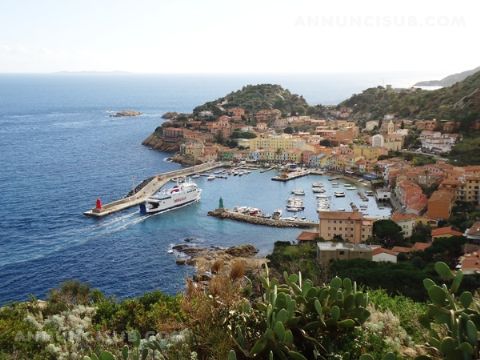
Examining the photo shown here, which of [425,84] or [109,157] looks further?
[425,84]

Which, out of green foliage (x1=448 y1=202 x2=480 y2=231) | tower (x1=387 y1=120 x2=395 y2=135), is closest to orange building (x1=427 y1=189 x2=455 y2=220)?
green foliage (x1=448 y1=202 x2=480 y2=231)

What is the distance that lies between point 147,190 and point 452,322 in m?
23.6

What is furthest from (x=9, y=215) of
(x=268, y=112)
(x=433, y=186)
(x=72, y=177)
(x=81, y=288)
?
(x=268, y=112)

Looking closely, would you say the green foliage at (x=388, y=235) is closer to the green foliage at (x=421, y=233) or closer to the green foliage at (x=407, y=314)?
the green foliage at (x=421, y=233)

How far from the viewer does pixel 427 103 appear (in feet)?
140

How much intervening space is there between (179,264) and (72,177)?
577 inches

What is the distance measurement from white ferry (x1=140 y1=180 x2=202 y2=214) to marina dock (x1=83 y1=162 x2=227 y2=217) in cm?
89

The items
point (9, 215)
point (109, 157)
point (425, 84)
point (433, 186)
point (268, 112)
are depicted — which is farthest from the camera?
point (425, 84)

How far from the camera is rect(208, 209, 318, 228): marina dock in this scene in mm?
20891

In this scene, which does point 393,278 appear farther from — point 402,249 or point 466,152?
point 466,152

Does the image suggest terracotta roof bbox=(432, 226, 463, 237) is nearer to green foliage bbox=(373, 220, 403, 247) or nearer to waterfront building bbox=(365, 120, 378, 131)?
green foliage bbox=(373, 220, 403, 247)

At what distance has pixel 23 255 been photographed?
16844 millimetres

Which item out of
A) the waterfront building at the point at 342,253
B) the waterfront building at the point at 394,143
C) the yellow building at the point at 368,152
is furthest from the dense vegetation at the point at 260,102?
the waterfront building at the point at 342,253

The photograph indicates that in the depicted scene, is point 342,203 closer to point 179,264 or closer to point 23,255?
point 179,264
